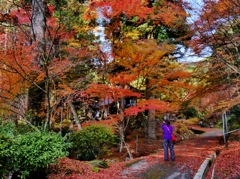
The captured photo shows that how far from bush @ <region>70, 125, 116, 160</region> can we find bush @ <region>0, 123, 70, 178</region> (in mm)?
4300

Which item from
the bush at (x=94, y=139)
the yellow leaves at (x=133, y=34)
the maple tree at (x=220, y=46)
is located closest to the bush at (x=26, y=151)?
the bush at (x=94, y=139)

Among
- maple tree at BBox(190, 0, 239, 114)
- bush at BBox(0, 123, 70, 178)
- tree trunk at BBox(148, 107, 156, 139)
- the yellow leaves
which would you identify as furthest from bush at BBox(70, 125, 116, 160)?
the yellow leaves

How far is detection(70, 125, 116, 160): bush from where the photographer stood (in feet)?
31.1

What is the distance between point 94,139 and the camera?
9523 millimetres

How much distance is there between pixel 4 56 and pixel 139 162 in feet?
18.0

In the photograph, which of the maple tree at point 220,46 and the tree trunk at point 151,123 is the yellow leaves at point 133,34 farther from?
the tree trunk at point 151,123

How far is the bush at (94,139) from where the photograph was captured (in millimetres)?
9469

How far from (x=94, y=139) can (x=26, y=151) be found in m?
5.08

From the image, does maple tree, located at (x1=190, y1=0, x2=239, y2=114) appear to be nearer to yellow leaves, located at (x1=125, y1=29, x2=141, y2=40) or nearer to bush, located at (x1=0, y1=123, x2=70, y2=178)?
yellow leaves, located at (x1=125, y1=29, x2=141, y2=40)

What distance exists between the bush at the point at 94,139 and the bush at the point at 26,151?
4.30 meters

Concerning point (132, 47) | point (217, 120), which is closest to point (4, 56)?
point (132, 47)

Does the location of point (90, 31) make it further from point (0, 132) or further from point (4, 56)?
point (0, 132)

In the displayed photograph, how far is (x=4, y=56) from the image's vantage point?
22.1 ft

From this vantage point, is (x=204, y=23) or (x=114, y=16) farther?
(x=114, y=16)
